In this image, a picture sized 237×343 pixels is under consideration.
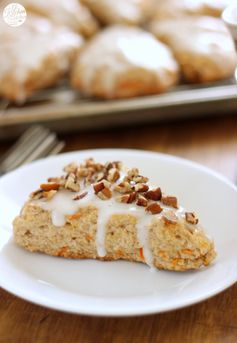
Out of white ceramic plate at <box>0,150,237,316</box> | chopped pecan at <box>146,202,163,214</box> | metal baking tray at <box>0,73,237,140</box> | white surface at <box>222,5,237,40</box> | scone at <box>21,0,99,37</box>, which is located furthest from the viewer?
scone at <box>21,0,99,37</box>

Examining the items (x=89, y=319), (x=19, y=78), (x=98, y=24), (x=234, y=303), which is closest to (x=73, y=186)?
(x=89, y=319)

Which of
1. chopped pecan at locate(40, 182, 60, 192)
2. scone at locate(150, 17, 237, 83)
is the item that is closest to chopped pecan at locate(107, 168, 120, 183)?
chopped pecan at locate(40, 182, 60, 192)

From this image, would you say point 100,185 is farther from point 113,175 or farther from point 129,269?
point 129,269

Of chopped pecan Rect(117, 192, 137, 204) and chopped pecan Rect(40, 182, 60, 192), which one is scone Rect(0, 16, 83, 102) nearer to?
chopped pecan Rect(40, 182, 60, 192)

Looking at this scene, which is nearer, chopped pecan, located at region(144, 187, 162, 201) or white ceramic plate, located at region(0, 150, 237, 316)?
white ceramic plate, located at region(0, 150, 237, 316)

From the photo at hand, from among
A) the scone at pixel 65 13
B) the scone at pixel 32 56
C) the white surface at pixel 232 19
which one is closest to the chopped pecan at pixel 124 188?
the white surface at pixel 232 19

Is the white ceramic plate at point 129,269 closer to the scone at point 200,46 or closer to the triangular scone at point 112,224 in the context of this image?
the triangular scone at point 112,224
